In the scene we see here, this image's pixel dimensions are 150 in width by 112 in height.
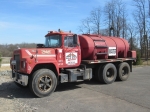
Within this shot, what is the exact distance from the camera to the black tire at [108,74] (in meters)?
11.5

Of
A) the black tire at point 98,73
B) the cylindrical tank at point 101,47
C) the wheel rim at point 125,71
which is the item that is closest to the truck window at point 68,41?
the cylindrical tank at point 101,47

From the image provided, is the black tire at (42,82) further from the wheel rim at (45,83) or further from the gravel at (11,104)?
the gravel at (11,104)

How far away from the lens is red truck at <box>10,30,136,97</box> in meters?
8.62

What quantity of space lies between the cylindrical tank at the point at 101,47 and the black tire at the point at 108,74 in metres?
0.59

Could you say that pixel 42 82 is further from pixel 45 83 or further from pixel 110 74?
pixel 110 74

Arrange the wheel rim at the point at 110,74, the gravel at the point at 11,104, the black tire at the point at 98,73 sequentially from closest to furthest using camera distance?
the gravel at the point at 11,104, the black tire at the point at 98,73, the wheel rim at the point at 110,74

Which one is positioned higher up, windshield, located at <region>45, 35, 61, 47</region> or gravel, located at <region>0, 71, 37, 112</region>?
windshield, located at <region>45, 35, 61, 47</region>

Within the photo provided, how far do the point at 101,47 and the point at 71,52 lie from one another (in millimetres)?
2277

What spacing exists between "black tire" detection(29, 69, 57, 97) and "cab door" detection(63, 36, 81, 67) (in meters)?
1.18

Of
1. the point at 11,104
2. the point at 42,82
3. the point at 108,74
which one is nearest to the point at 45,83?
the point at 42,82

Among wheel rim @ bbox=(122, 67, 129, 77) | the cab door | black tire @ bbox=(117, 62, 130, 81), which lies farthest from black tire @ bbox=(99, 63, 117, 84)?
the cab door

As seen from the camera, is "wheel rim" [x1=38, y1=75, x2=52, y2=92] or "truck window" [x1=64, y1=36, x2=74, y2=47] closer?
"wheel rim" [x1=38, y1=75, x2=52, y2=92]

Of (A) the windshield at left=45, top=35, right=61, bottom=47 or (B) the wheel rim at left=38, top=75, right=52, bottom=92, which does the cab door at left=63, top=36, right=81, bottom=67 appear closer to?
(A) the windshield at left=45, top=35, right=61, bottom=47

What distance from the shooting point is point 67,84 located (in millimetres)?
11609
